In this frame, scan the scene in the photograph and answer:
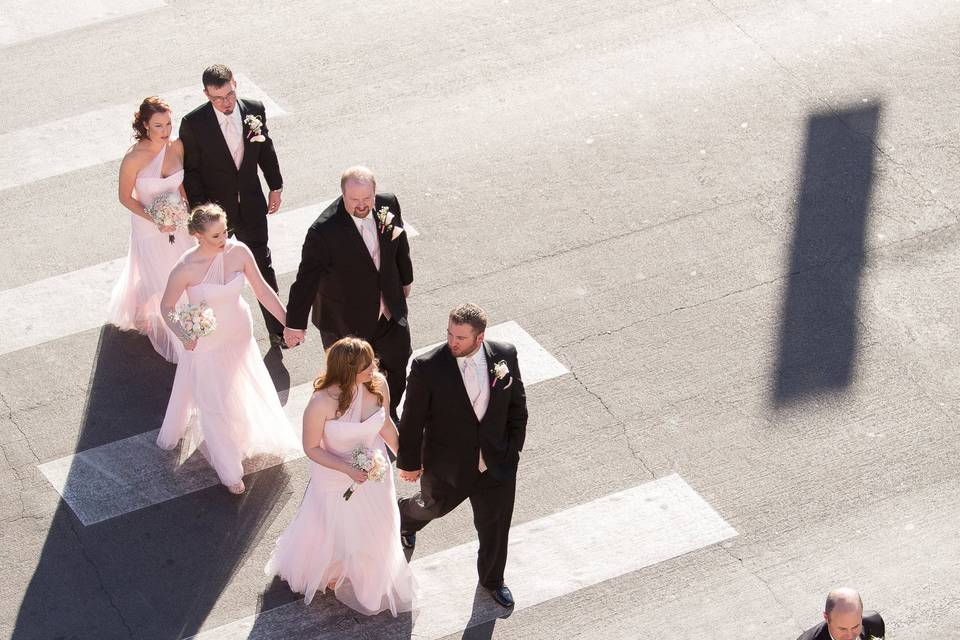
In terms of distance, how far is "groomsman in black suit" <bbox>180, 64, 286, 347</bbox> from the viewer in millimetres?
11289

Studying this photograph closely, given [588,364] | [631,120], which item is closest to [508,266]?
[588,364]

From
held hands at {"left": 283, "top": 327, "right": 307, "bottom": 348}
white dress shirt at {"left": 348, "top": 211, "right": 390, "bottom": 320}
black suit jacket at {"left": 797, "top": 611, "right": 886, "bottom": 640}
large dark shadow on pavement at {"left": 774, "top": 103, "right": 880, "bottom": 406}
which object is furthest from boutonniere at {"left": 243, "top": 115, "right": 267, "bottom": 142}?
black suit jacket at {"left": 797, "top": 611, "right": 886, "bottom": 640}

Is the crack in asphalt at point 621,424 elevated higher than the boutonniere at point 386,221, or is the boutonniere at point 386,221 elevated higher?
the boutonniere at point 386,221

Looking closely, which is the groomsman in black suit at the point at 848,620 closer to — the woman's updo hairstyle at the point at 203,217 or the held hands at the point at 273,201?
the woman's updo hairstyle at the point at 203,217

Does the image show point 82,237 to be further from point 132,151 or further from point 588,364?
point 588,364

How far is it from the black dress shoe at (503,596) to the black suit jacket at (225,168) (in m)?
3.84

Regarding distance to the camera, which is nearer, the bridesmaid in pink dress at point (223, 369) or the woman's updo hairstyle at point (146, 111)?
the bridesmaid in pink dress at point (223, 369)

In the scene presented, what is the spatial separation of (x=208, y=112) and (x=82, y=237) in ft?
7.56

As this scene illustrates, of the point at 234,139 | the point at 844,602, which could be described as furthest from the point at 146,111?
the point at 844,602

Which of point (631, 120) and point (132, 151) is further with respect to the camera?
point (631, 120)

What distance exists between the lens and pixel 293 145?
14078mm

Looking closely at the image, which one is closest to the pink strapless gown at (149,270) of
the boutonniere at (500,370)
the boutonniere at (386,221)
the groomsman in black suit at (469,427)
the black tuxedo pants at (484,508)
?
the boutonniere at (386,221)

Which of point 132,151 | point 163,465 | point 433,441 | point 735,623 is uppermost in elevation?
point 132,151

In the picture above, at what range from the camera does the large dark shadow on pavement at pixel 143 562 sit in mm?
9164
